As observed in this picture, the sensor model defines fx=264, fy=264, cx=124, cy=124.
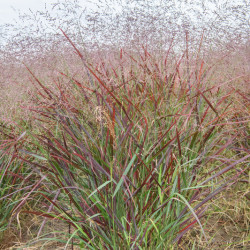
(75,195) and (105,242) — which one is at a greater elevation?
(75,195)

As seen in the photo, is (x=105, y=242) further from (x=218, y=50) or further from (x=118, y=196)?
(x=218, y=50)

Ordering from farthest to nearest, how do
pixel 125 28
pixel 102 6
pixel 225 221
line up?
1. pixel 125 28
2. pixel 102 6
3. pixel 225 221

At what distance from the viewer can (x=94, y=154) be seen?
4.22 feet

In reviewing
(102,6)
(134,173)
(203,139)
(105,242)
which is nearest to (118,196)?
(134,173)

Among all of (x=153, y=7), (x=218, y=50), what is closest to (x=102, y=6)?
(x=153, y=7)

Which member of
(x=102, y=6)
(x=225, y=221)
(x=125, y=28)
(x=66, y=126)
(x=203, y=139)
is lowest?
(x=225, y=221)

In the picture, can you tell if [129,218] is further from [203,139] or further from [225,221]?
[225,221]

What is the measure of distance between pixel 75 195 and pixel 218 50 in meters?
1.86

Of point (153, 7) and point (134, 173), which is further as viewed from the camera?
point (153, 7)

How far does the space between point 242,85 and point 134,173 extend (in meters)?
1.71

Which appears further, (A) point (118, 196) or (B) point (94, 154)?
(B) point (94, 154)

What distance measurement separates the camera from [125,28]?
8.11 ft

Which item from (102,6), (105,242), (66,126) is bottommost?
(105,242)

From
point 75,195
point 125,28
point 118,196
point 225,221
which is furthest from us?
point 125,28
